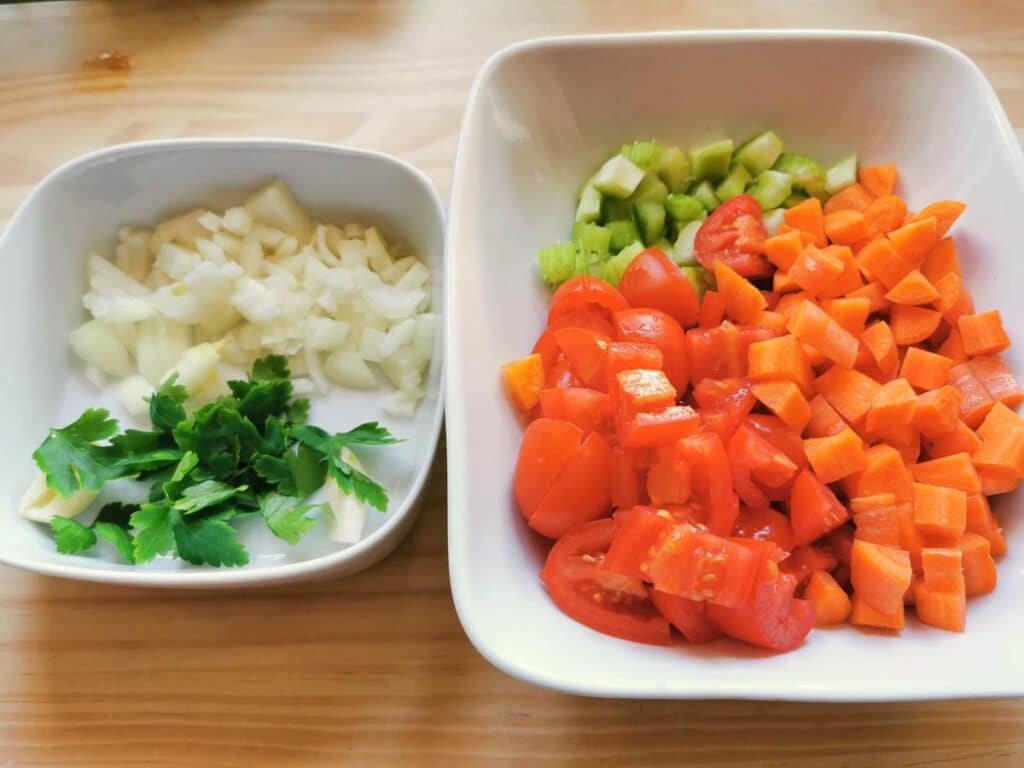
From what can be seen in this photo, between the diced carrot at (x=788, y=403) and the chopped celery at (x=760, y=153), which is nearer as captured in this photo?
the diced carrot at (x=788, y=403)

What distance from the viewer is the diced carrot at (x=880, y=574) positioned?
950 millimetres

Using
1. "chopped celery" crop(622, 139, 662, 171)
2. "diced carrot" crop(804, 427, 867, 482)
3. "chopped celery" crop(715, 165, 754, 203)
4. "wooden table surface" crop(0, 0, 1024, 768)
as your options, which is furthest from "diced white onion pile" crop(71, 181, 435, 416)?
"diced carrot" crop(804, 427, 867, 482)

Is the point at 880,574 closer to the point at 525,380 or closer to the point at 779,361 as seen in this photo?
the point at 779,361

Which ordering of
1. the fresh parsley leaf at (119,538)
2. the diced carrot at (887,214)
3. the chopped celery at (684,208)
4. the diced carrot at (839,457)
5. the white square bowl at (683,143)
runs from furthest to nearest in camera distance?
the chopped celery at (684,208) < the diced carrot at (887,214) < the fresh parsley leaf at (119,538) < the diced carrot at (839,457) < the white square bowl at (683,143)

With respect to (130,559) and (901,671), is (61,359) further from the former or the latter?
(901,671)

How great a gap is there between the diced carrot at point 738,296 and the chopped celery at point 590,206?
9.1 inches

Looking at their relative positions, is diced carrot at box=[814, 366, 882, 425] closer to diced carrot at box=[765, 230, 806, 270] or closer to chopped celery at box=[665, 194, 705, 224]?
diced carrot at box=[765, 230, 806, 270]

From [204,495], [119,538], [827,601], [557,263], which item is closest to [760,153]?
[557,263]

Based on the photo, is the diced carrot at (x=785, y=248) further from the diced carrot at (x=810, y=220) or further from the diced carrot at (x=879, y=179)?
the diced carrot at (x=879, y=179)

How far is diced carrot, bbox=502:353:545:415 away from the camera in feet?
3.68

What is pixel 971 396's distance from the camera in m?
1.10

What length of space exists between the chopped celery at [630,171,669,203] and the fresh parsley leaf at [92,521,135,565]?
92 centimetres

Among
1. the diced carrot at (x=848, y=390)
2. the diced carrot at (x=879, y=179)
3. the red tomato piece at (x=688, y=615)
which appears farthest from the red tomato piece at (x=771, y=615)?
the diced carrot at (x=879, y=179)

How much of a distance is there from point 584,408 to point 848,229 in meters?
0.50
